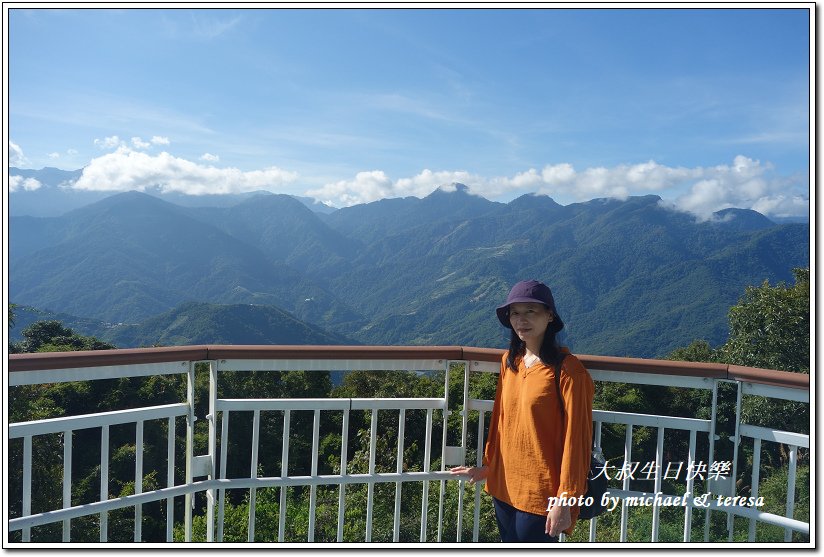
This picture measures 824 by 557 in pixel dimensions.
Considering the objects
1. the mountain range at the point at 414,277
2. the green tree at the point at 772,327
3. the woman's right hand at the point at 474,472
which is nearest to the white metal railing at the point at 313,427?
the woman's right hand at the point at 474,472

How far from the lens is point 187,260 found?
170 m

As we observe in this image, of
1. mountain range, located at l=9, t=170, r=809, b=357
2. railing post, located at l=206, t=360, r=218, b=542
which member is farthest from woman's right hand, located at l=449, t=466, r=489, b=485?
mountain range, located at l=9, t=170, r=809, b=357

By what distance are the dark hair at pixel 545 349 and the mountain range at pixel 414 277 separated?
65697 millimetres

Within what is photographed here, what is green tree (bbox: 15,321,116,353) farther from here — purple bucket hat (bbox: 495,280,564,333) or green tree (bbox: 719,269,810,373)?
purple bucket hat (bbox: 495,280,564,333)

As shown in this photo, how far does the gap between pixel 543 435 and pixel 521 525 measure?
0.32m

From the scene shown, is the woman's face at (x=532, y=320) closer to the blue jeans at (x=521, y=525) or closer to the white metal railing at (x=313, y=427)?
the white metal railing at (x=313, y=427)

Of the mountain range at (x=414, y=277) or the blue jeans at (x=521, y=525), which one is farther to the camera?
the mountain range at (x=414, y=277)

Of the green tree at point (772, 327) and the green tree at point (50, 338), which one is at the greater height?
the green tree at point (772, 327)

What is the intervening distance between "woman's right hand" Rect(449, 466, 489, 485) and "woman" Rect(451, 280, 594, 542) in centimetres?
15

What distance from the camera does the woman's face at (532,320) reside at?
202 centimetres

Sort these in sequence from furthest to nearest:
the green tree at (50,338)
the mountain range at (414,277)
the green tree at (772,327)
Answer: the mountain range at (414,277)
the green tree at (50,338)
the green tree at (772,327)
